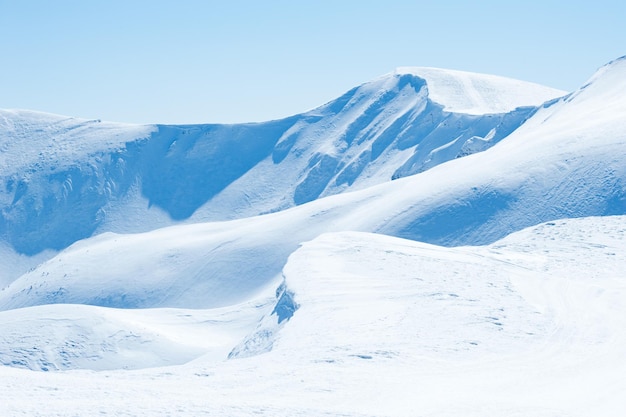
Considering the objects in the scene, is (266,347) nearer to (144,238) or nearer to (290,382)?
(290,382)

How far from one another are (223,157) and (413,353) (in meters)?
99.4

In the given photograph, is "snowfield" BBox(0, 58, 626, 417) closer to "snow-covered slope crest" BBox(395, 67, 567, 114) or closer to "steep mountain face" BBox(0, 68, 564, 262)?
"steep mountain face" BBox(0, 68, 564, 262)

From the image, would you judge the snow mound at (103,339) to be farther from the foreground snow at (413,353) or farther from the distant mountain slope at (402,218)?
the distant mountain slope at (402,218)

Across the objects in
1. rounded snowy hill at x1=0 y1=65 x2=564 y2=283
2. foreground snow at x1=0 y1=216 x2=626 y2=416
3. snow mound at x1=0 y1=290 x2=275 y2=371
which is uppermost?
foreground snow at x1=0 y1=216 x2=626 y2=416

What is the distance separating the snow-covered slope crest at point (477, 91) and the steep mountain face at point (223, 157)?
0.69 ft

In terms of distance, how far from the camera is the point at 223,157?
116 meters

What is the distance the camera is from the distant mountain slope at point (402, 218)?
169 feet

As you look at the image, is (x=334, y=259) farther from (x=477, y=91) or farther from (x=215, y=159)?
(x=215, y=159)

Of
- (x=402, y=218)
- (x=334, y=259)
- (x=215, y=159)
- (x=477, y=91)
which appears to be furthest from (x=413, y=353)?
(x=215, y=159)

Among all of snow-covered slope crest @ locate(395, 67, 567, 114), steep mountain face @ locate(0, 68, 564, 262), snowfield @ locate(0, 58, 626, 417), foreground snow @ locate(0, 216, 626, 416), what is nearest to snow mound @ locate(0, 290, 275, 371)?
snowfield @ locate(0, 58, 626, 417)

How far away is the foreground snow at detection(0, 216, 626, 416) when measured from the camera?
567 inches

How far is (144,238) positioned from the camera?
7538 centimetres

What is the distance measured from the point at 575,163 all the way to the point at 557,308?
32365 millimetres

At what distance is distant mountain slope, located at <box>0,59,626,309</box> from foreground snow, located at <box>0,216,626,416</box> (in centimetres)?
2180
